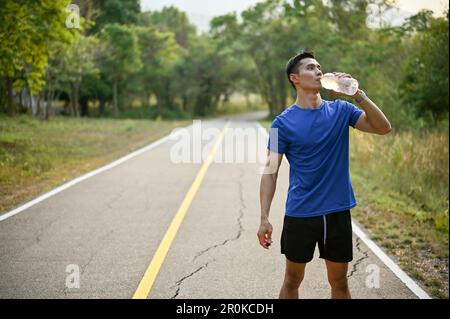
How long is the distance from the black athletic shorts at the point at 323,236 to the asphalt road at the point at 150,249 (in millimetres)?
1701

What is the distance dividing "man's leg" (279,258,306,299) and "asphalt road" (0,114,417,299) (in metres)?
1.49

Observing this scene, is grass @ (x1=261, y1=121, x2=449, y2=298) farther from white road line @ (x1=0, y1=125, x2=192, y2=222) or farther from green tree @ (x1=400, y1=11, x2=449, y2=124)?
white road line @ (x1=0, y1=125, x2=192, y2=222)

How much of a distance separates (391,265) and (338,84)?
12.9 feet

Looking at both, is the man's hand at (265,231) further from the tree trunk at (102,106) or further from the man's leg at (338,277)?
the tree trunk at (102,106)

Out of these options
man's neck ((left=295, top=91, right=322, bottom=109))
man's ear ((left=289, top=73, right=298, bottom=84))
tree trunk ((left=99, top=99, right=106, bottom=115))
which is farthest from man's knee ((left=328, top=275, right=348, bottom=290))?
tree trunk ((left=99, top=99, right=106, bottom=115))

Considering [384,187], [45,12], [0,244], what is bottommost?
[384,187]

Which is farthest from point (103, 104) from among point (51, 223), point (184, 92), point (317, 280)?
point (317, 280)

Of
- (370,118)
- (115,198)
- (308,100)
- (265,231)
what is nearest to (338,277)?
(265,231)

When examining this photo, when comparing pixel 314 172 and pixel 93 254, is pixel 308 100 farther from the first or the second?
pixel 93 254

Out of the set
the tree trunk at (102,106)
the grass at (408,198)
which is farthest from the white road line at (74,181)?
the tree trunk at (102,106)

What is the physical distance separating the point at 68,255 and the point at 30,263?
498 millimetres

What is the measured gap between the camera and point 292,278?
3.06m

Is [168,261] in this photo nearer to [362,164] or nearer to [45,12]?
[45,12]

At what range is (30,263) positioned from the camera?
509cm
